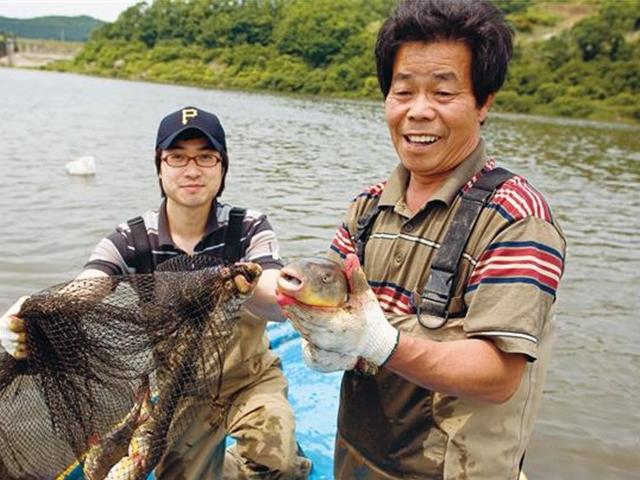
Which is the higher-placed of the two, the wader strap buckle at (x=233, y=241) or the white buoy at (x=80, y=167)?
the wader strap buckle at (x=233, y=241)

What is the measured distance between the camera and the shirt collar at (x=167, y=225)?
4.02 meters

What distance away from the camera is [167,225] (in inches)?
161

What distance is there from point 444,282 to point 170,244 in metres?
2.15

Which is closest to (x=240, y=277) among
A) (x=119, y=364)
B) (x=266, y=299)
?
(x=266, y=299)

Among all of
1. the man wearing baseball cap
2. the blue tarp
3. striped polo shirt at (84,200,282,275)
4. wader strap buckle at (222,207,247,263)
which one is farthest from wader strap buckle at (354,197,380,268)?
the blue tarp

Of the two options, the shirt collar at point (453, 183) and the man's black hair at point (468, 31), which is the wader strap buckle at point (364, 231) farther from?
the man's black hair at point (468, 31)

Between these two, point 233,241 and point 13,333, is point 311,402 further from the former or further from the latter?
point 13,333

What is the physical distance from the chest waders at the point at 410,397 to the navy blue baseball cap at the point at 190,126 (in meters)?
1.49

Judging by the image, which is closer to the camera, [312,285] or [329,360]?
[312,285]

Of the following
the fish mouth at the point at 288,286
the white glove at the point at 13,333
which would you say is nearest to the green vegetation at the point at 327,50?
the white glove at the point at 13,333

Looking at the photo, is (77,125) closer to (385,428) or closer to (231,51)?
(385,428)

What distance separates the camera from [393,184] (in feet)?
9.25

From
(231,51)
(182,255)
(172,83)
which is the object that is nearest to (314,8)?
(231,51)

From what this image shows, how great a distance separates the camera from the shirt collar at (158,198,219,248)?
158 inches
